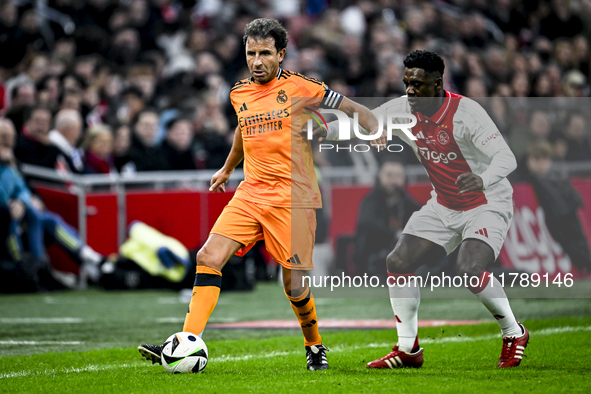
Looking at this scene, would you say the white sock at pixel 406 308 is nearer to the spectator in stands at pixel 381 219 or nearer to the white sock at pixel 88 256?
the spectator in stands at pixel 381 219

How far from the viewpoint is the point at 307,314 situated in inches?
201

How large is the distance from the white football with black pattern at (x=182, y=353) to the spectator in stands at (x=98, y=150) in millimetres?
7074

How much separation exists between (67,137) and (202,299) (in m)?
6.97

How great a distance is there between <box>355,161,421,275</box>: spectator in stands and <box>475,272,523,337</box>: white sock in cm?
361

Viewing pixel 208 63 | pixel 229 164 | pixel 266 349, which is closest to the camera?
pixel 229 164


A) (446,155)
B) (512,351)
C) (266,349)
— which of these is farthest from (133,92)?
(512,351)

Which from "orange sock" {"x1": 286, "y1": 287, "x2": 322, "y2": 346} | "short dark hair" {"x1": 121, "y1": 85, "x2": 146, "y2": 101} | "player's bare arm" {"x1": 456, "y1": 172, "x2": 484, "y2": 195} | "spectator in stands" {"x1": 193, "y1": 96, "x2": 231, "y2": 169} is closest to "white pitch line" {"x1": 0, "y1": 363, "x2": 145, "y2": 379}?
"orange sock" {"x1": 286, "y1": 287, "x2": 322, "y2": 346}

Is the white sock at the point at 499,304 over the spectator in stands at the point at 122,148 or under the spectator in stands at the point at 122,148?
under

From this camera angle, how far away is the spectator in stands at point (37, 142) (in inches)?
418

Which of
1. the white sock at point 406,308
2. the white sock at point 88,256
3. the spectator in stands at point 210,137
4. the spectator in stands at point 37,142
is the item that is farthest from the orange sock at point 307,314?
the spectator in stands at point 210,137

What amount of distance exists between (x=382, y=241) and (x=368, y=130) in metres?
4.46

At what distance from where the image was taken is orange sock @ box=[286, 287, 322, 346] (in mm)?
5035

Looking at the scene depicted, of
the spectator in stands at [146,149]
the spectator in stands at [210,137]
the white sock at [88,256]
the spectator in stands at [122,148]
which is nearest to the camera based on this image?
the white sock at [88,256]

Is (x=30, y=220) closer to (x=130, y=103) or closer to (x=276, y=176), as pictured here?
(x=130, y=103)
